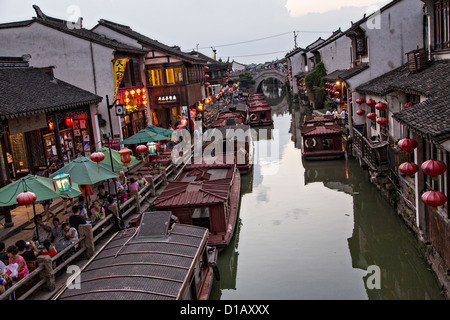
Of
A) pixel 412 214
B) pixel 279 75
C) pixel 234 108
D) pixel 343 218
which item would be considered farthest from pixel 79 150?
pixel 279 75

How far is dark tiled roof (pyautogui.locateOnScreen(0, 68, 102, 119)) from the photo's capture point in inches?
601

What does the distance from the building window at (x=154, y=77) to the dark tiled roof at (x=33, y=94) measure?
927 centimetres

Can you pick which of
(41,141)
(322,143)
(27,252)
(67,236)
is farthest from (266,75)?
(27,252)

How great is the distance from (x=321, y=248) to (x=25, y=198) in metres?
8.99

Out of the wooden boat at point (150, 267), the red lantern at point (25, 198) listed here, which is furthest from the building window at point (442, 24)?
the red lantern at point (25, 198)

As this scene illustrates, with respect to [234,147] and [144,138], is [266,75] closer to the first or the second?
[234,147]

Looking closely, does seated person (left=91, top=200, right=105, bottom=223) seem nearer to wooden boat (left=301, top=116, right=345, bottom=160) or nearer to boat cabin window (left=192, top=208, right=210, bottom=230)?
boat cabin window (left=192, top=208, right=210, bottom=230)

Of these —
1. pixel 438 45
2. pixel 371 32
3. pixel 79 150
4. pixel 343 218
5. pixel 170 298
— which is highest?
pixel 371 32

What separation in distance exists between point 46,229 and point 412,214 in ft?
36.4

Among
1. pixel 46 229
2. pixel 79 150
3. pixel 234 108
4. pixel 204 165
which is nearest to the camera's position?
pixel 46 229

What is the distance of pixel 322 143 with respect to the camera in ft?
87.8

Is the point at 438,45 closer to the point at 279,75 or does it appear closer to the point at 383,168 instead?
the point at 383,168

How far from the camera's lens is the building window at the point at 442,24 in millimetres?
15641
